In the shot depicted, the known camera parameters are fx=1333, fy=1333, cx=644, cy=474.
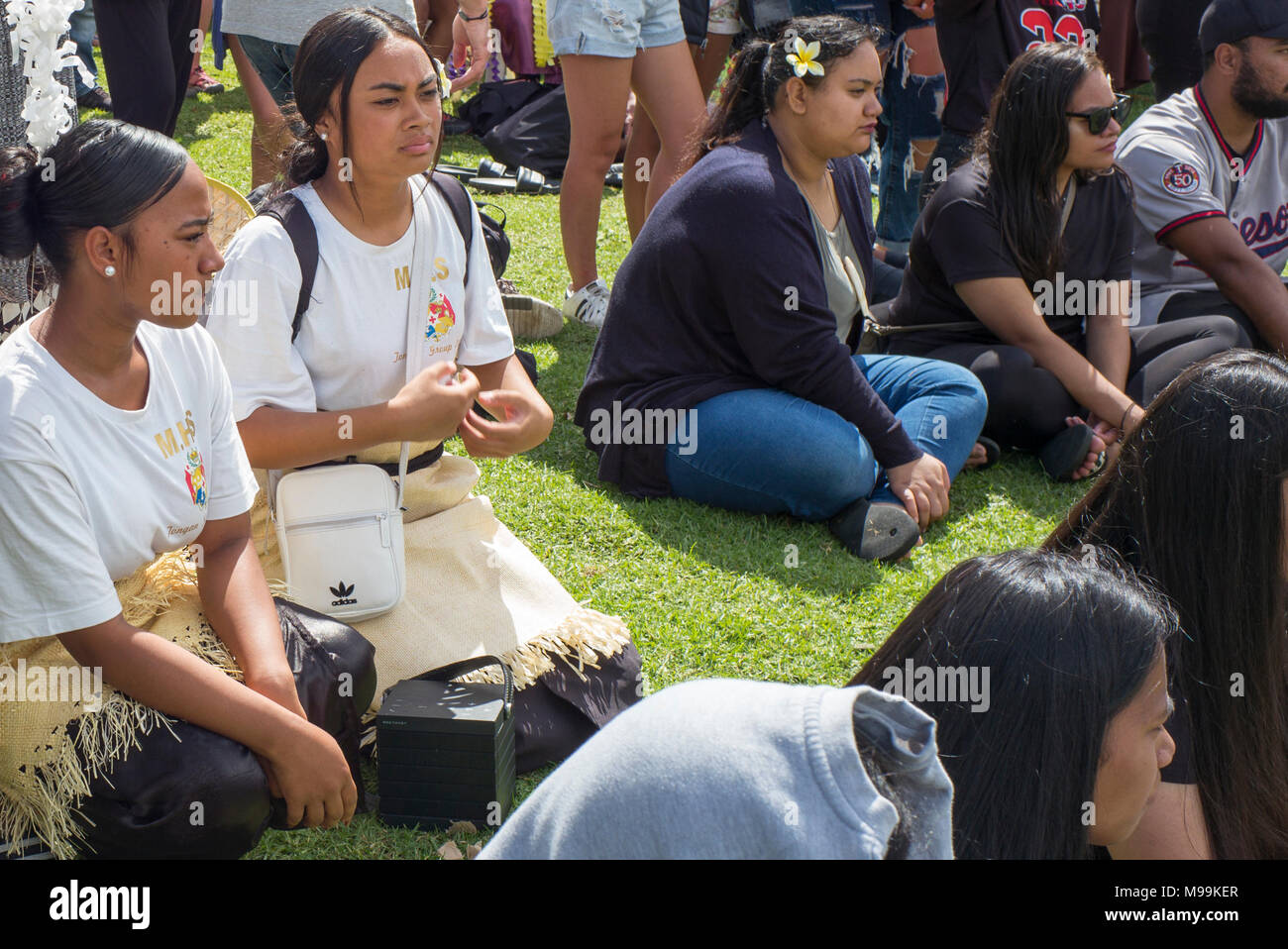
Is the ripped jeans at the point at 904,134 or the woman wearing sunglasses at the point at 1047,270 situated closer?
the woman wearing sunglasses at the point at 1047,270

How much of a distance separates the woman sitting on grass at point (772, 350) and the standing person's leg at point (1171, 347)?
718mm

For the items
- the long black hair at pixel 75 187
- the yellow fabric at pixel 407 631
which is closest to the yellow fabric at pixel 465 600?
the yellow fabric at pixel 407 631

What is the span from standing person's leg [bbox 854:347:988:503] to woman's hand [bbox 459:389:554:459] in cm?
128

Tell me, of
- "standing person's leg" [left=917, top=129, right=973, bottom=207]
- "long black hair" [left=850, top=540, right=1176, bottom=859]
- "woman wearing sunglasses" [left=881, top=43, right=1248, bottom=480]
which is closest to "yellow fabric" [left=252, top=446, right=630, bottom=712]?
"long black hair" [left=850, top=540, right=1176, bottom=859]

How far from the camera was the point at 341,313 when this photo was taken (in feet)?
9.23

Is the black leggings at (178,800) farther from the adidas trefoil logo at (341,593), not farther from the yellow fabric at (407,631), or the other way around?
the adidas trefoil logo at (341,593)

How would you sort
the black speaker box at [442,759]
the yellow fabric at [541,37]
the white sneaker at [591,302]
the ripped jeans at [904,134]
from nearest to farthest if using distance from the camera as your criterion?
1. the black speaker box at [442,759]
2. the white sneaker at [591,302]
3. the ripped jeans at [904,134]
4. the yellow fabric at [541,37]

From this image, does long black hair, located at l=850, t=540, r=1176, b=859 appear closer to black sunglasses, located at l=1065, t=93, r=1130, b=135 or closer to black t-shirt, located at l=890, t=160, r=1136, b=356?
black t-shirt, located at l=890, t=160, r=1136, b=356

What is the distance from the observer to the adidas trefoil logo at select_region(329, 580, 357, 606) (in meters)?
2.69

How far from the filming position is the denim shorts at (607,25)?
4.70m

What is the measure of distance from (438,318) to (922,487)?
1569 millimetres

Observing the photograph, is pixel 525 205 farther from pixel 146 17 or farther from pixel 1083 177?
pixel 1083 177

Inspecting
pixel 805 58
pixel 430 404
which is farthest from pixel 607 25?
pixel 430 404

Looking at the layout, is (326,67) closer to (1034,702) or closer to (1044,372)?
(1034,702)
